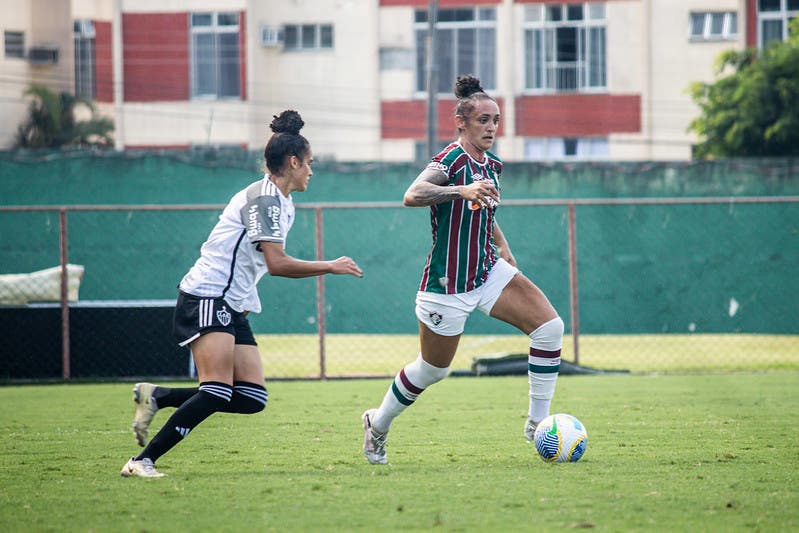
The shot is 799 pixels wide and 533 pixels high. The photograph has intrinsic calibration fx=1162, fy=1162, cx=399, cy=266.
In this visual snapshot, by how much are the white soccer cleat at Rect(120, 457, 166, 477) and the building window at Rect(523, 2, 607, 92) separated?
2669 centimetres

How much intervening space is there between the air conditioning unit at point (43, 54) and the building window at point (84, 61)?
670 millimetres

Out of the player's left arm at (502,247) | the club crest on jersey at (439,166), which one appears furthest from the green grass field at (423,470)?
the club crest on jersey at (439,166)

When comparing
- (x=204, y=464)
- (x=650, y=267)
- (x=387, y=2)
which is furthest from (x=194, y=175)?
(x=204, y=464)

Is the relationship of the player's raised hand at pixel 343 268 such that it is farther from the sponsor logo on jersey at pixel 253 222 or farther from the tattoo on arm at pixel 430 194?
the tattoo on arm at pixel 430 194

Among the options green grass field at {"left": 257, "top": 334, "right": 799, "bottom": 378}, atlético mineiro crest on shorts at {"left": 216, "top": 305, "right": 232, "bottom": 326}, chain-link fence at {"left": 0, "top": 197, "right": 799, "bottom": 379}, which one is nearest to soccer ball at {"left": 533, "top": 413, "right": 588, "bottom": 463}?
atlético mineiro crest on shorts at {"left": 216, "top": 305, "right": 232, "bottom": 326}

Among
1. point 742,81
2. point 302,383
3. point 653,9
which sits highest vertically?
point 653,9

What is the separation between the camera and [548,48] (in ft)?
105

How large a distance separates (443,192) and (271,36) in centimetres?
2640

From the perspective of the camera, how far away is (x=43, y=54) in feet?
105

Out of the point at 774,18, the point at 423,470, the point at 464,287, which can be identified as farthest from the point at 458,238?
the point at 774,18

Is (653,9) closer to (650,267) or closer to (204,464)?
(650,267)

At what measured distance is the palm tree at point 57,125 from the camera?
29828mm

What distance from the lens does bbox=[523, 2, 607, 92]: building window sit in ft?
104

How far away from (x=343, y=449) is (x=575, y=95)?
997 inches
